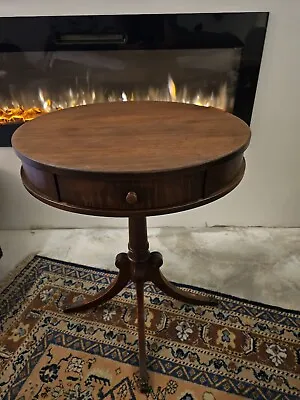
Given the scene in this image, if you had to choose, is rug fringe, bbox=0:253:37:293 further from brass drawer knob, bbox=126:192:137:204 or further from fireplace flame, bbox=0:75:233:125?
brass drawer knob, bbox=126:192:137:204

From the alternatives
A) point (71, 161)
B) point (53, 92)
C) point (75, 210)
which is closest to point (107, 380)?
point (75, 210)

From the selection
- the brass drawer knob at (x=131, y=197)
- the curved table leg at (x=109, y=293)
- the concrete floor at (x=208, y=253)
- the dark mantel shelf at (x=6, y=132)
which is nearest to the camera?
the brass drawer knob at (x=131, y=197)

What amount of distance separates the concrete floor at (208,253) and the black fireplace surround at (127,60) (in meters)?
0.53

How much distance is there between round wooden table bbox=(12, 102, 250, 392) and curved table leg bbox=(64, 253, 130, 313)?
1.52 feet

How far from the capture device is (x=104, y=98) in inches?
64.1

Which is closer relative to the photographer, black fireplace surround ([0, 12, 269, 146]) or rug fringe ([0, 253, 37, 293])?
black fireplace surround ([0, 12, 269, 146])

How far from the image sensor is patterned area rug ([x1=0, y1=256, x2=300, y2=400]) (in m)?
1.13

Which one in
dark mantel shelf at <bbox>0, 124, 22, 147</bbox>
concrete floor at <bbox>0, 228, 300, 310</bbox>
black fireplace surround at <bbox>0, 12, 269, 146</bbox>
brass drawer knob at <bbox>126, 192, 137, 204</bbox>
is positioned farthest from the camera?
dark mantel shelf at <bbox>0, 124, 22, 147</bbox>

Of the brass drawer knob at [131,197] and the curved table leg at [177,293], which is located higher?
the brass drawer knob at [131,197]

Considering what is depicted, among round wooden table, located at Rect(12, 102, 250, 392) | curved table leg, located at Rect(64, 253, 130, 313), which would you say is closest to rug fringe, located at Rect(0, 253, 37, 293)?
curved table leg, located at Rect(64, 253, 130, 313)

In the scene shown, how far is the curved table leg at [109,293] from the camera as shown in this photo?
126 centimetres

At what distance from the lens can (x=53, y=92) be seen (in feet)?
5.26

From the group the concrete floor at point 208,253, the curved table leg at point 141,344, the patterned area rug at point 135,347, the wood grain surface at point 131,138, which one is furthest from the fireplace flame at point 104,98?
the curved table leg at point 141,344

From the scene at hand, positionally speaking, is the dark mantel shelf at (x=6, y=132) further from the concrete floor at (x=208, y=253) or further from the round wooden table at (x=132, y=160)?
the round wooden table at (x=132, y=160)
